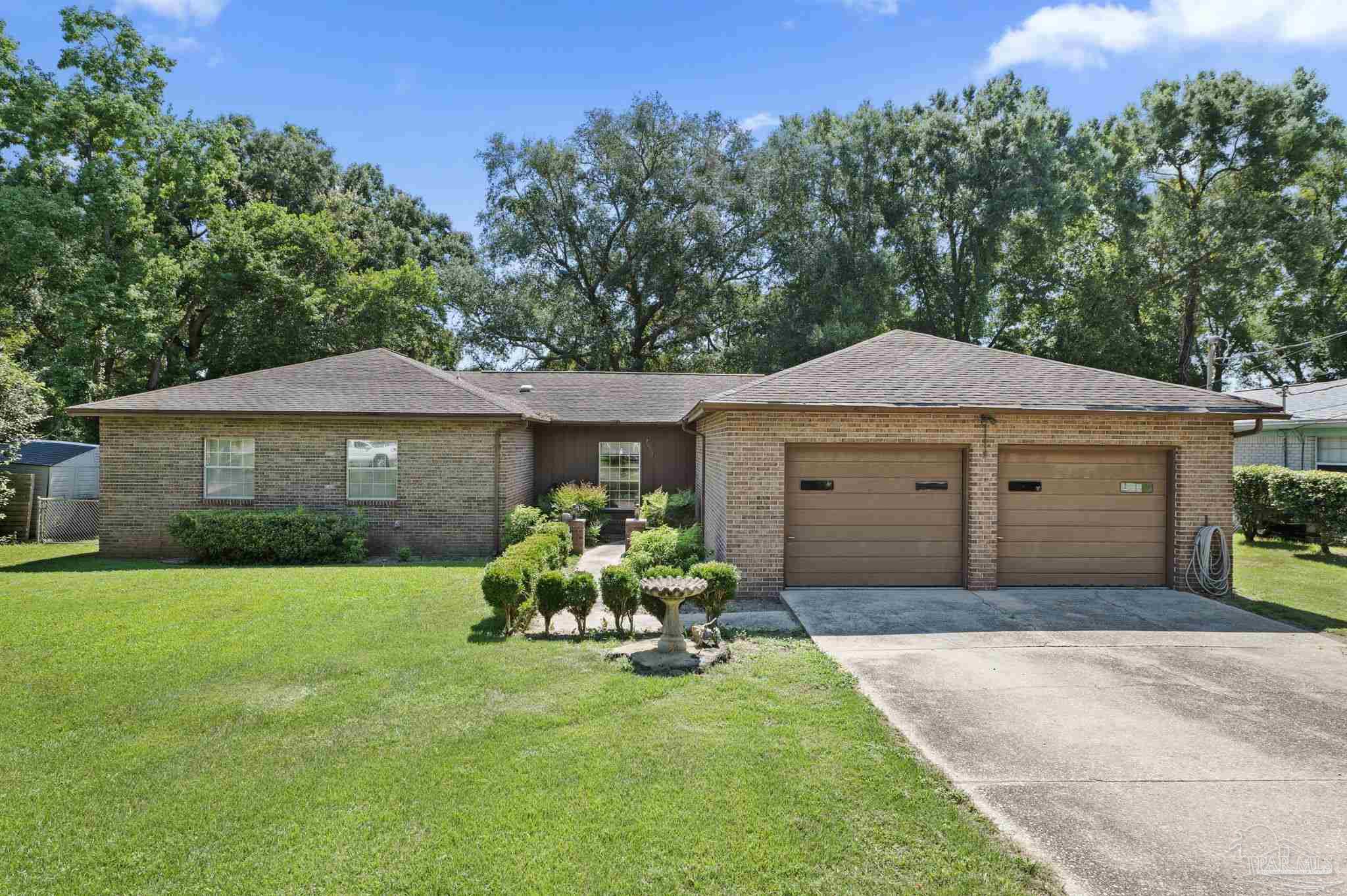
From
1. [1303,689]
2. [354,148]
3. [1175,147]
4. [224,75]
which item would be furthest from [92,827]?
[354,148]

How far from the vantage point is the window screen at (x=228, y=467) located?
13977mm

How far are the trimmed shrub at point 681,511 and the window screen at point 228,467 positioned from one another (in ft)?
27.9

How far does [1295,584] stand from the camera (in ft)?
36.1

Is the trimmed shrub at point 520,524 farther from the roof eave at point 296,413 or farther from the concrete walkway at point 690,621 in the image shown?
the concrete walkway at point 690,621

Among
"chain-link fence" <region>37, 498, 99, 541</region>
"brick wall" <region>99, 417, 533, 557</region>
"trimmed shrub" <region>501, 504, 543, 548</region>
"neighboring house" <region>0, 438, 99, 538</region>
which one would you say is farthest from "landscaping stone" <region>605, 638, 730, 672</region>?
"neighboring house" <region>0, 438, 99, 538</region>

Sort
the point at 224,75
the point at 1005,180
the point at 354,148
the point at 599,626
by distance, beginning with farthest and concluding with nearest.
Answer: the point at 354,148 → the point at 1005,180 → the point at 224,75 → the point at 599,626

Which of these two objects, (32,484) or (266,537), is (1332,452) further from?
(32,484)

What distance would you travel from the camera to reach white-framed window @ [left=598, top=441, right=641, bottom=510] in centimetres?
1766

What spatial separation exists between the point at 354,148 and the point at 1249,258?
3936 centimetres

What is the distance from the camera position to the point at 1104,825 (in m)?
3.88

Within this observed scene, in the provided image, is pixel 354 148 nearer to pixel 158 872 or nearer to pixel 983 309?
pixel 983 309

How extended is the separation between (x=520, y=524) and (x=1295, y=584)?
12946 millimetres

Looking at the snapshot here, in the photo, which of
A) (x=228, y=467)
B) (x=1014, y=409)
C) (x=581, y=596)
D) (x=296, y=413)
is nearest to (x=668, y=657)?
(x=581, y=596)

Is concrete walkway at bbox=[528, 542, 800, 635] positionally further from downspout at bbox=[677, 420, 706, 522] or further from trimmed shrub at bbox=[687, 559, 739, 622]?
downspout at bbox=[677, 420, 706, 522]
